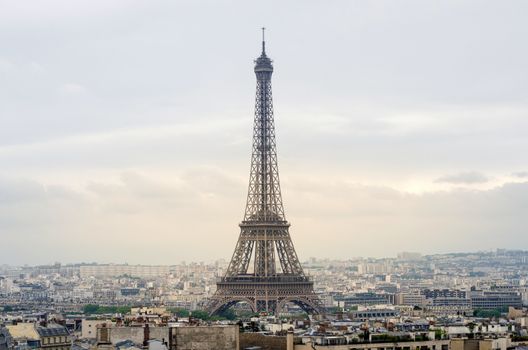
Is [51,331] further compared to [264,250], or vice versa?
[264,250]

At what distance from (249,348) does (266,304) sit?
68.6 metres

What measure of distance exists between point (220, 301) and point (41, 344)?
53.8 m

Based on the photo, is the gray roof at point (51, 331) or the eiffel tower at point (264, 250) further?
the eiffel tower at point (264, 250)

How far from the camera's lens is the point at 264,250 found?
124188mm

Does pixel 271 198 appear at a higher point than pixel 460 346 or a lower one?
higher

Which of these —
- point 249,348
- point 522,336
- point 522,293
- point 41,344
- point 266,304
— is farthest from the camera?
point 522,293

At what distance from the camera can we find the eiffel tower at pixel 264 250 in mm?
121938

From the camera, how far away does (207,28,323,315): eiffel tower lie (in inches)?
4801

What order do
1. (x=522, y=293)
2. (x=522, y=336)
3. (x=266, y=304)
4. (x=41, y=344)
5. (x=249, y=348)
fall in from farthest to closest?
(x=522, y=293) → (x=266, y=304) → (x=41, y=344) → (x=522, y=336) → (x=249, y=348)

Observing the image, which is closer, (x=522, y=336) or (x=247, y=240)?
(x=522, y=336)

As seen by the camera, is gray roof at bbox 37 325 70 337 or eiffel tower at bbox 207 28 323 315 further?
eiffel tower at bbox 207 28 323 315

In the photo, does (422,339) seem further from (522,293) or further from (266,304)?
(522,293)

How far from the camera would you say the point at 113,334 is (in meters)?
55.9

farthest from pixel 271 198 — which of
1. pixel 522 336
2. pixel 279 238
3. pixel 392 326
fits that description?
pixel 522 336
